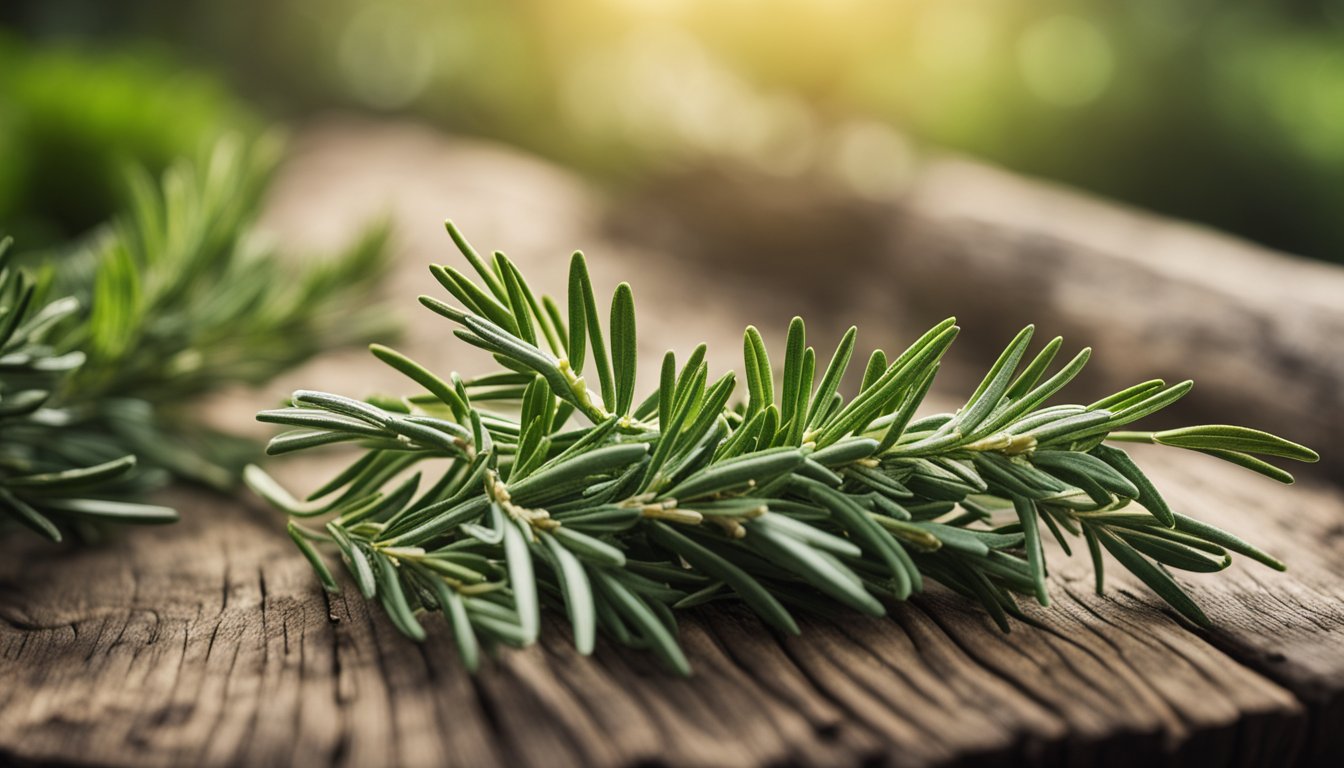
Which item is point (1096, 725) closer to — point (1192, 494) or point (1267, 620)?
point (1267, 620)

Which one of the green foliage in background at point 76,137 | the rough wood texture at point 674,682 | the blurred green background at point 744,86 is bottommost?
the rough wood texture at point 674,682

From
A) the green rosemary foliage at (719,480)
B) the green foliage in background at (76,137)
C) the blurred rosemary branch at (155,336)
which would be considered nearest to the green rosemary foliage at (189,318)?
the blurred rosemary branch at (155,336)

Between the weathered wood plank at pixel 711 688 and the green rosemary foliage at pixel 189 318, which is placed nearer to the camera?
the weathered wood plank at pixel 711 688

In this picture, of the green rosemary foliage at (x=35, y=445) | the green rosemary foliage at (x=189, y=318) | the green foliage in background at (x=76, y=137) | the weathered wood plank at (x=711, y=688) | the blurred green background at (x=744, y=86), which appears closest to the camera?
the weathered wood plank at (x=711, y=688)

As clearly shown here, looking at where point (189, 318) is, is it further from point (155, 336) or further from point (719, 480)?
point (719, 480)

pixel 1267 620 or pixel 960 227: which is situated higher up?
pixel 960 227

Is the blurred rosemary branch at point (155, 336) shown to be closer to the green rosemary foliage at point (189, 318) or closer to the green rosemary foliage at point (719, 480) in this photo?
the green rosemary foliage at point (189, 318)

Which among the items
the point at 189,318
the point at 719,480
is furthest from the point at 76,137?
the point at 719,480

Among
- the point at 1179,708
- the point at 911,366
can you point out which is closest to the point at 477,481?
the point at 911,366
